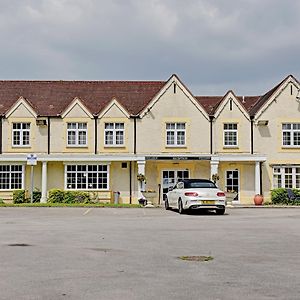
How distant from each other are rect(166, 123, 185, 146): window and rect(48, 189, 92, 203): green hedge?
21.5 feet

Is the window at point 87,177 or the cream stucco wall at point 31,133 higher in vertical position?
the cream stucco wall at point 31,133

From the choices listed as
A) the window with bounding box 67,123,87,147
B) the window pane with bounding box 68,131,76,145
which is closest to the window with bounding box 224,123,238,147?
the window with bounding box 67,123,87,147

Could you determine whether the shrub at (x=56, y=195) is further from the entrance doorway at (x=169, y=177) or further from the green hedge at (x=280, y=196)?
the green hedge at (x=280, y=196)

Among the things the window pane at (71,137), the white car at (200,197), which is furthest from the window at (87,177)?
the white car at (200,197)

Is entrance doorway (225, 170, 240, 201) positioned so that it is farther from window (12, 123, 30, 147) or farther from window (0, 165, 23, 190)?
window (0, 165, 23, 190)

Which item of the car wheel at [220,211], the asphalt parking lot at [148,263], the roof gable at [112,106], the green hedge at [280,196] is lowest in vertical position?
the asphalt parking lot at [148,263]

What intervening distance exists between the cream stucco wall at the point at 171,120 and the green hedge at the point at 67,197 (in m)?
4.75

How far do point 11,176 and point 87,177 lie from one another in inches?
196

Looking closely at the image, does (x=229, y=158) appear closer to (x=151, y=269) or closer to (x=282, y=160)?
(x=282, y=160)

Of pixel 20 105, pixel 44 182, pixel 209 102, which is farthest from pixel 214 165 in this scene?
pixel 20 105

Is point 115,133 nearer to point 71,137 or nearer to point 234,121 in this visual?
point 71,137

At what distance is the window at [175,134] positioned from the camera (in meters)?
38.4

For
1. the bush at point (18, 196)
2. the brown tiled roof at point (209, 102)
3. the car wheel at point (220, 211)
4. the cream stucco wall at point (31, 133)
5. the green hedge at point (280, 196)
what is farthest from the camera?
the brown tiled roof at point (209, 102)

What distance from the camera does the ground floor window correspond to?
38.4m
